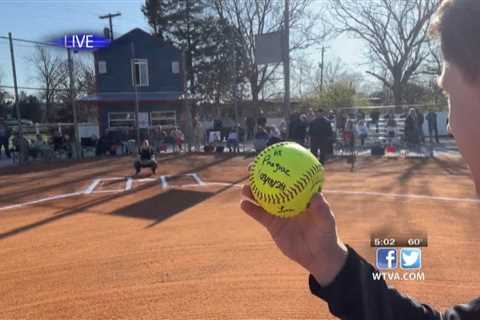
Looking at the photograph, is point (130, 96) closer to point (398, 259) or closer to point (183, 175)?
point (183, 175)

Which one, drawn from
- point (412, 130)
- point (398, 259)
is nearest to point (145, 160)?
point (398, 259)

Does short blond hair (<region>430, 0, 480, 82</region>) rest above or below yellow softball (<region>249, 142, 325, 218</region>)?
above

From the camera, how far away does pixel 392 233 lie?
21.5 ft

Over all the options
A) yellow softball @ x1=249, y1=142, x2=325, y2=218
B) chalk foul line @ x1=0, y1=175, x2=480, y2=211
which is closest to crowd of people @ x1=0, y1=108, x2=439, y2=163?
chalk foul line @ x1=0, y1=175, x2=480, y2=211

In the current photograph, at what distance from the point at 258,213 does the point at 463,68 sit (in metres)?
1.08

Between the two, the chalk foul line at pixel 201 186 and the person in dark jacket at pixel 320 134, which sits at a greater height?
the person in dark jacket at pixel 320 134

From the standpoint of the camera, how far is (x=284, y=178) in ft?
8.19

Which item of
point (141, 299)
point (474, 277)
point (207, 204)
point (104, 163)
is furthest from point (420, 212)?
point (104, 163)

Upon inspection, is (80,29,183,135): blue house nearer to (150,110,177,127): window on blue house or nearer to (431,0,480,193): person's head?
(150,110,177,127): window on blue house

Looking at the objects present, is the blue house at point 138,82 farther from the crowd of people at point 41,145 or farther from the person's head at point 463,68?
the person's head at point 463,68

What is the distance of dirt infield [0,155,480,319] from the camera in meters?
4.61

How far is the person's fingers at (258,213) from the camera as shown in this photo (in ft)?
6.34

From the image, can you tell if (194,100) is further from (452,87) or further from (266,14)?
(452,87)

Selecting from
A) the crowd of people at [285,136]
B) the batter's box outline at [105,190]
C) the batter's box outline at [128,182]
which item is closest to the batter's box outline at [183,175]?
the batter's box outline at [128,182]
